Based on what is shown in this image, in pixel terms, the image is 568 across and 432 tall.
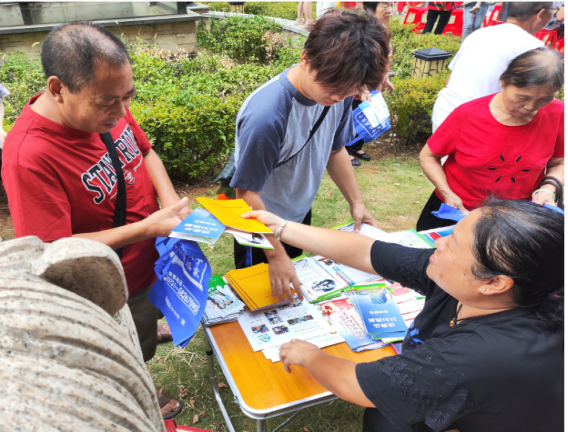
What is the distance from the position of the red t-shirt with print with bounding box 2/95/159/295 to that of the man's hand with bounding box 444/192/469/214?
1.92 metres

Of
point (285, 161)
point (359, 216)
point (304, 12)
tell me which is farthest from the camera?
point (304, 12)

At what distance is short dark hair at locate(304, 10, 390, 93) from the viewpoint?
1.74m

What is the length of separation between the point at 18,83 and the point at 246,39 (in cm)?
456

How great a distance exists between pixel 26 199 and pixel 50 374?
44.7 inches

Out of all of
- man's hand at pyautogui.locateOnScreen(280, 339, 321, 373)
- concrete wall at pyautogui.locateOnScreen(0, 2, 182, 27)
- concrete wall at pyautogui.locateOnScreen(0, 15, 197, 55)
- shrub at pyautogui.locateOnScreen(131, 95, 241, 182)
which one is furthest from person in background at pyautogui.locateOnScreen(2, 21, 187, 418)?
concrete wall at pyautogui.locateOnScreen(0, 2, 182, 27)

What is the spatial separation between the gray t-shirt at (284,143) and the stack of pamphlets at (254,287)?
39 centimetres

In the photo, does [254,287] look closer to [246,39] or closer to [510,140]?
[510,140]

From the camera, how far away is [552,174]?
8.63 feet

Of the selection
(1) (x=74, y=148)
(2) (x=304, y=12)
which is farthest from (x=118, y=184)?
(2) (x=304, y=12)

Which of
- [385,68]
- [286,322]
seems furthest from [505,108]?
[286,322]

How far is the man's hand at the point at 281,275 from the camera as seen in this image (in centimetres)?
196

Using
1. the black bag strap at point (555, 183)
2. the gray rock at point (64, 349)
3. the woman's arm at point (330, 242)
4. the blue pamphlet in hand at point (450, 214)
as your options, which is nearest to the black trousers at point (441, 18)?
the black bag strap at point (555, 183)

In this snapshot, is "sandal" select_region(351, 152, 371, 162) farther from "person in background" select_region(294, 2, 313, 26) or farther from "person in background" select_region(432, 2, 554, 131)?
"person in background" select_region(294, 2, 313, 26)

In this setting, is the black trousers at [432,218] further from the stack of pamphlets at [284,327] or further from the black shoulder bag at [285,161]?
the stack of pamphlets at [284,327]
